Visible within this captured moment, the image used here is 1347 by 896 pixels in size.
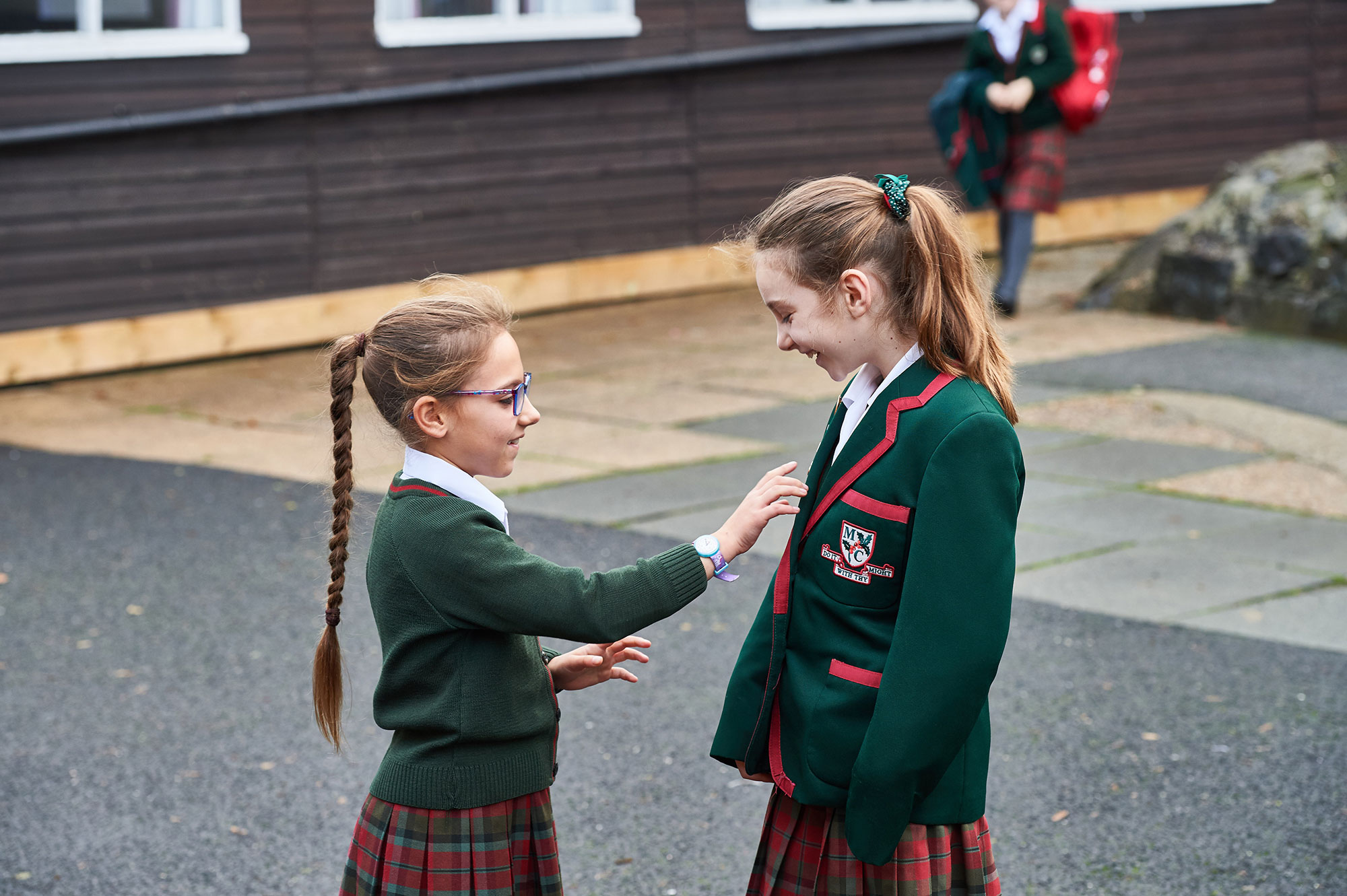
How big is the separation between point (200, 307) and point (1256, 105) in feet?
30.4

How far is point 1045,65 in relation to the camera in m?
9.76

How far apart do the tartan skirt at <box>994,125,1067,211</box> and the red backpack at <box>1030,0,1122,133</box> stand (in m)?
0.15

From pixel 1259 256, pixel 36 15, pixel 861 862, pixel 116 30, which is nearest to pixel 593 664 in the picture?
pixel 861 862

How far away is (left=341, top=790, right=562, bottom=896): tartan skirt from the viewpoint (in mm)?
2271

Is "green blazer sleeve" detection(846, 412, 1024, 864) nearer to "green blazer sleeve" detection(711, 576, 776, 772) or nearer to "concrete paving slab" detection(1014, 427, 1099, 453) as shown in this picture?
"green blazer sleeve" detection(711, 576, 776, 772)

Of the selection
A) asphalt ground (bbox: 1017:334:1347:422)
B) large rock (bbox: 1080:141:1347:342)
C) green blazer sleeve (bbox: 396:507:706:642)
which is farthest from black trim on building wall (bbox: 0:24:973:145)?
green blazer sleeve (bbox: 396:507:706:642)

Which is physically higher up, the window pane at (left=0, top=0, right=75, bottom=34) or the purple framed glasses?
the window pane at (left=0, top=0, right=75, bottom=34)

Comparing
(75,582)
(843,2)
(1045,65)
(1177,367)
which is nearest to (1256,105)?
(843,2)

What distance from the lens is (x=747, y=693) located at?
2.28 m

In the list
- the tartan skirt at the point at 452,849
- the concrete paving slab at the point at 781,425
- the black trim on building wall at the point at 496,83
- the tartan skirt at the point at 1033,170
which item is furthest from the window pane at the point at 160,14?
the tartan skirt at the point at 452,849

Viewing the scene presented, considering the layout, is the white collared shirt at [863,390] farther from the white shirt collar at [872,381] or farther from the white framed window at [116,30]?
the white framed window at [116,30]

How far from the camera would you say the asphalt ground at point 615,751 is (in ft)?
11.3

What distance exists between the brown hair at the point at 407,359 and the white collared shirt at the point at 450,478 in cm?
5

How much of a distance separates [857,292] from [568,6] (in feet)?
31.3
